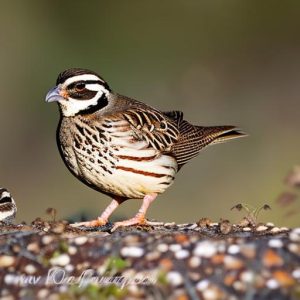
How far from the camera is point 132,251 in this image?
31.5ft

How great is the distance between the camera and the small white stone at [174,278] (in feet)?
30.4

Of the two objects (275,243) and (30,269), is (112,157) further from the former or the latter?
(275,243)

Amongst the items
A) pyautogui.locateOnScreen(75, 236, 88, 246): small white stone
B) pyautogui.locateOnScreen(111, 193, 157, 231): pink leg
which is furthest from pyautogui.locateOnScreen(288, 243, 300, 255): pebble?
pyautogui.locateOnScreen(111, 193, 157, 231): pink leg

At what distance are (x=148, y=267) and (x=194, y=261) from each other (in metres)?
0.29

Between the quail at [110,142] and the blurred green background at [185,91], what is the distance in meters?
2.22

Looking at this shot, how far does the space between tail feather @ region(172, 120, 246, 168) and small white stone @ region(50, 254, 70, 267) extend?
3.60 metres

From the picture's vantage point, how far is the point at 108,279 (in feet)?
30.7

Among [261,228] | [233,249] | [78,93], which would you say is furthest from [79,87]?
[233,249]

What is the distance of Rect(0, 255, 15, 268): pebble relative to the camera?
9648mm

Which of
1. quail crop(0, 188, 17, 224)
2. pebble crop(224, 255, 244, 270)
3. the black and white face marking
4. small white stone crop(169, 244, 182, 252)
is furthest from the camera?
quail crop(0, 188, 17, 224)

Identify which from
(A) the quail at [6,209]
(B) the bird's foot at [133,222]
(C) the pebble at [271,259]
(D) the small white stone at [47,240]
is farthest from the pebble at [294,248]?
(A) the quail at [6,209]

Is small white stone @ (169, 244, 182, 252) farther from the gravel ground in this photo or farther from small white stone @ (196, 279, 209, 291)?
small white stone @ (196, 279, 209, 291)

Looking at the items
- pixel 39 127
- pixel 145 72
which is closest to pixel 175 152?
pixel 39 127

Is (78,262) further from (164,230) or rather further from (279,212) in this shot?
(279,212)
